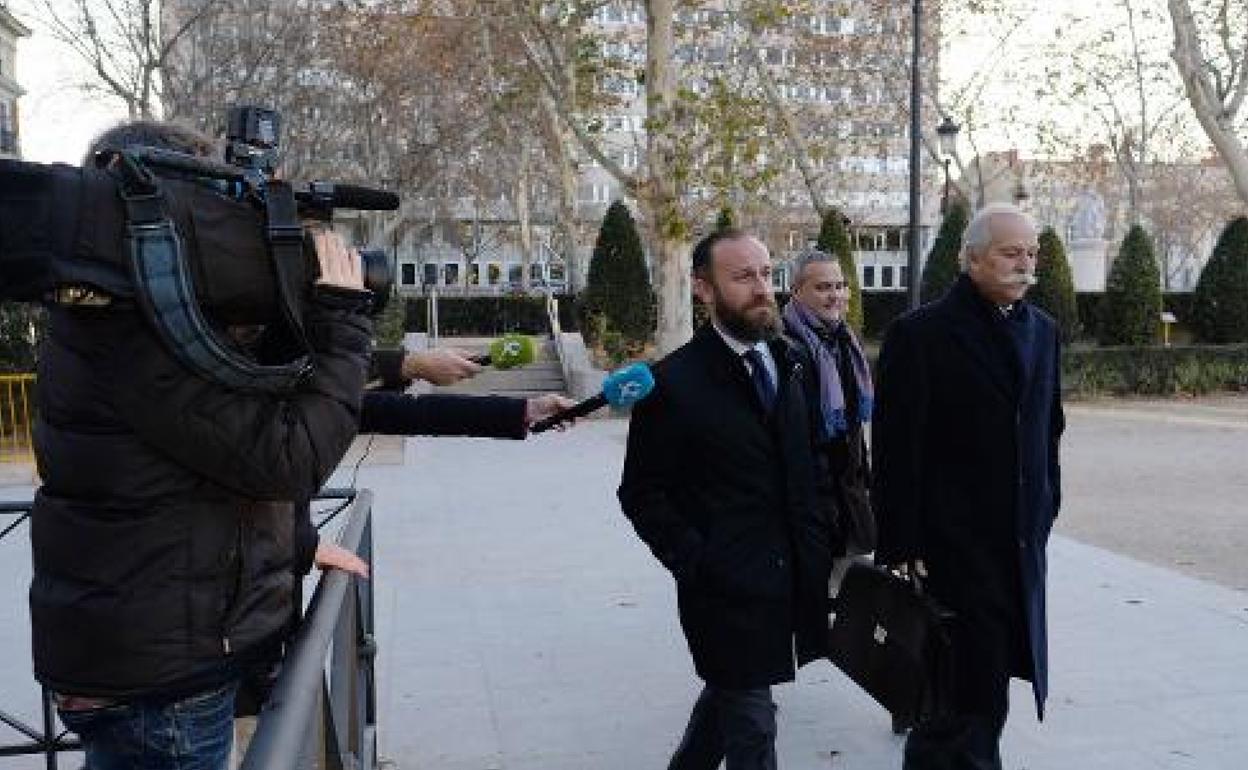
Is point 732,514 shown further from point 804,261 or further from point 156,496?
point 804,261

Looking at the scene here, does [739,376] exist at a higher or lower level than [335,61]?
lower

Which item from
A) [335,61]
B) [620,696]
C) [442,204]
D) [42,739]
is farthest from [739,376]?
[442,204]

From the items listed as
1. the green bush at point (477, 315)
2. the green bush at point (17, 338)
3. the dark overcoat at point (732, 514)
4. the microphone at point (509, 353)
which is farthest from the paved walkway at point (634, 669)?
the green bush at point (477, 315)

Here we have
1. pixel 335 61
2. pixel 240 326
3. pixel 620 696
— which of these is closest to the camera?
pixel 240 326

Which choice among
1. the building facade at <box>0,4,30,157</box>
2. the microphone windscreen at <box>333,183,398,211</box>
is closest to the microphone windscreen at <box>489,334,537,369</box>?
the microphone windscreen at <box>333,183,398,211</box>

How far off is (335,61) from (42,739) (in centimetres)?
2701

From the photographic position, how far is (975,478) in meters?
3.38

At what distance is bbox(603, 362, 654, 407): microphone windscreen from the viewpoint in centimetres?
282

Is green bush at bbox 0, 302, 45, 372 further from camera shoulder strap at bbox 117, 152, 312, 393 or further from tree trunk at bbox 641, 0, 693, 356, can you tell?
camera shoulder strap at bbox 117, 152, 312, 393

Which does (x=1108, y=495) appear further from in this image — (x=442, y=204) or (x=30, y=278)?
(x=442, y=204)

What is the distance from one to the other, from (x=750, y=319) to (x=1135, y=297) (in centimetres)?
1941

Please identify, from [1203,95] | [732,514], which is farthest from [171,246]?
[1203,95]

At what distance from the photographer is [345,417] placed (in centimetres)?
180

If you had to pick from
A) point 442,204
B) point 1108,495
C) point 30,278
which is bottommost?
point 1108,495
